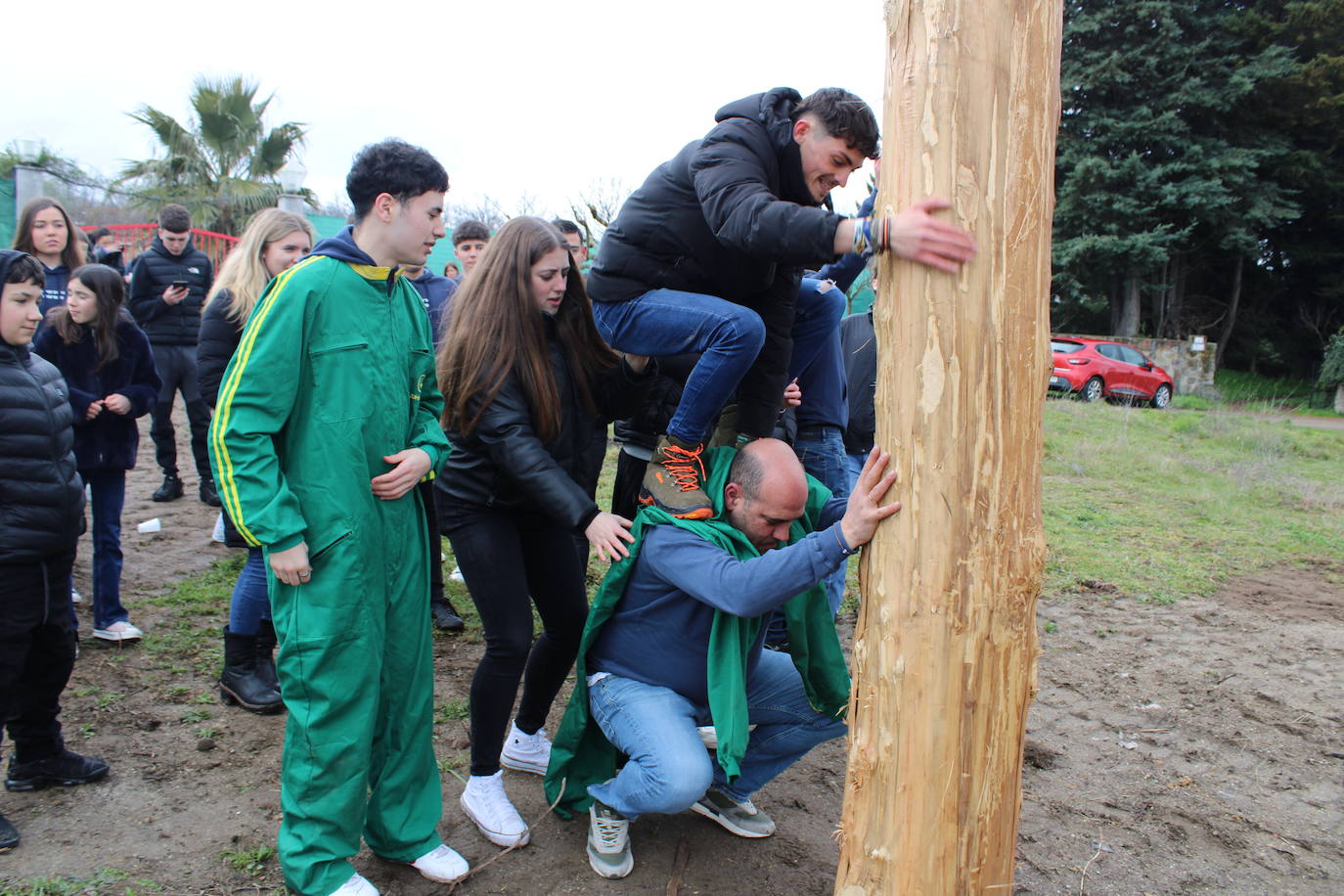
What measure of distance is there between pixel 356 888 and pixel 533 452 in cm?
132

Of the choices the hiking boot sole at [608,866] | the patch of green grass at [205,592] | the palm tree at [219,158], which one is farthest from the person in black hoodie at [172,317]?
the palm tree at [219,158]

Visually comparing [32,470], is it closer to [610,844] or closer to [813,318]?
[610,844]

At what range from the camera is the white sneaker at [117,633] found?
→ 442 centimetres

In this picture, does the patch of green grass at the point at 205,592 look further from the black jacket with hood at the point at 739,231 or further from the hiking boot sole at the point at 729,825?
the black jacket with hood at the point at 739,231

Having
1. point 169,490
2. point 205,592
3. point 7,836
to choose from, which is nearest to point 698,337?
point 7,836

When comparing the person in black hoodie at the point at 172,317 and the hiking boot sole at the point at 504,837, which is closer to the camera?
the hiking boot sole at the point at 504,837

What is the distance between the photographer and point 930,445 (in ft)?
7.07

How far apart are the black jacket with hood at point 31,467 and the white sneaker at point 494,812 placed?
5.15 feet

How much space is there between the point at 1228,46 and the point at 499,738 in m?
31.6

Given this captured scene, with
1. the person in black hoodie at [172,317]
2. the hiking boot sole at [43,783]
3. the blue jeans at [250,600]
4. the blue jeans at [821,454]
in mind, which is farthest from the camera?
the person in black hoodie at [172,317]

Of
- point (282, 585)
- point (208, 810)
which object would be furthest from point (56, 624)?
point (282, 585)

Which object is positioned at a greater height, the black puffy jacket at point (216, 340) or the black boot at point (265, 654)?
the black puffy jacket at point (216, 340)

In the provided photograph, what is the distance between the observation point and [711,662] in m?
2.71

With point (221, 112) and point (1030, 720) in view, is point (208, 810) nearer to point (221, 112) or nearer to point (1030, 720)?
point (1030, 720)
